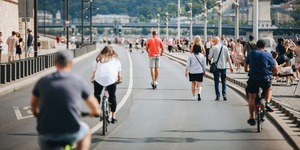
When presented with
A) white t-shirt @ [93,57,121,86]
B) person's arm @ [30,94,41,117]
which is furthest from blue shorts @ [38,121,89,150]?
white t-shirt @ [93,57,121,86]

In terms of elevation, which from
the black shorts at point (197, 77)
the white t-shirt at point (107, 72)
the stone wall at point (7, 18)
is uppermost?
the stone wall at point (7, 18)

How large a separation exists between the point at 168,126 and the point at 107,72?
1.96 m

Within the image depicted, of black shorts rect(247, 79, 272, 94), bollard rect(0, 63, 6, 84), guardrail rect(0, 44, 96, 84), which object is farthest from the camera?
guardrail rect(0, 44, 96, 84)

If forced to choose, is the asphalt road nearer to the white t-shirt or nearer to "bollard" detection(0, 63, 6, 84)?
the white t-shirt

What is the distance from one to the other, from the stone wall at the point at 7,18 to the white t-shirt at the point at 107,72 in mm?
34527

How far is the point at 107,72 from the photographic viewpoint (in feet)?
27.2

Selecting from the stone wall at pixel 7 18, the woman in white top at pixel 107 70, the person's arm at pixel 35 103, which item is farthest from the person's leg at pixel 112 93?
the stone wall at pixel 7 18

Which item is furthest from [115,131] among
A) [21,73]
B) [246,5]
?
[246,5]

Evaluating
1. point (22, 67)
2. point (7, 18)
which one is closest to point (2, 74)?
point (22, 67)

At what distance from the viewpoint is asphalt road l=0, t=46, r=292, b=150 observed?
25.6 feet

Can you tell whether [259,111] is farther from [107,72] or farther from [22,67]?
[22,67]

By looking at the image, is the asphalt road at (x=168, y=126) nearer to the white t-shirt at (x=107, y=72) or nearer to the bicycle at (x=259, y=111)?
the bicycle at (x=259, y=111)

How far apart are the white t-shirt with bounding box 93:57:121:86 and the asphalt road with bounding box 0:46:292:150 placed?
3.26 feet

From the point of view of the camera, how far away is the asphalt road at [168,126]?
7801 mm
